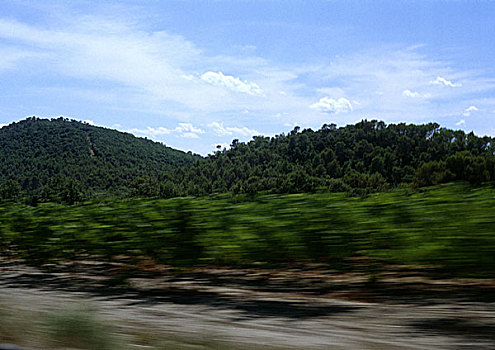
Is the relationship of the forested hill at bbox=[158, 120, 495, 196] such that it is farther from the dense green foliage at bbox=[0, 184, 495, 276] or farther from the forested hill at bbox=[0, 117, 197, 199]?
the forested hill at bbox=[0, 117, 197, 199]

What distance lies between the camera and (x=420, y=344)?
2266mm

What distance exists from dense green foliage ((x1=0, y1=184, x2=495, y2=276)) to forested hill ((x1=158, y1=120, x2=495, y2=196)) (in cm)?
58

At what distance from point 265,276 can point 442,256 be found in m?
1.41

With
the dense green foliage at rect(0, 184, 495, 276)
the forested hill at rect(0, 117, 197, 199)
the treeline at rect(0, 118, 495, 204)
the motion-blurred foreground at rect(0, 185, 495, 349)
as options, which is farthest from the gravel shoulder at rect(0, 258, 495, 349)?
the forested hill at rect(0, 117, 197, 199)

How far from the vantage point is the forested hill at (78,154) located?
242ft

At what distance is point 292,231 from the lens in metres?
4.12

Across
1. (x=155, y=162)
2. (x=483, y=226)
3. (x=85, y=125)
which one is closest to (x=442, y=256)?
(x=483, y=226)

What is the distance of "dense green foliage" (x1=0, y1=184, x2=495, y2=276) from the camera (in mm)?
3461

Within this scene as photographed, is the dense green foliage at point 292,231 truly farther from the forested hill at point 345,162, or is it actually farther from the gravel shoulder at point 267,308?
the forested hill at point 345,162

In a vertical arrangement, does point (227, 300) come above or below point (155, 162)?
below

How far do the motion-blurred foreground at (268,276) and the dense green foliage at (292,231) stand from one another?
2 cm

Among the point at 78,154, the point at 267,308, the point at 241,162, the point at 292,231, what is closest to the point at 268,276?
the point at 292,231

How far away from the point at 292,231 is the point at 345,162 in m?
45.4

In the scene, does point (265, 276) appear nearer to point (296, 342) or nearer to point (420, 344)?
point (296, 342)
